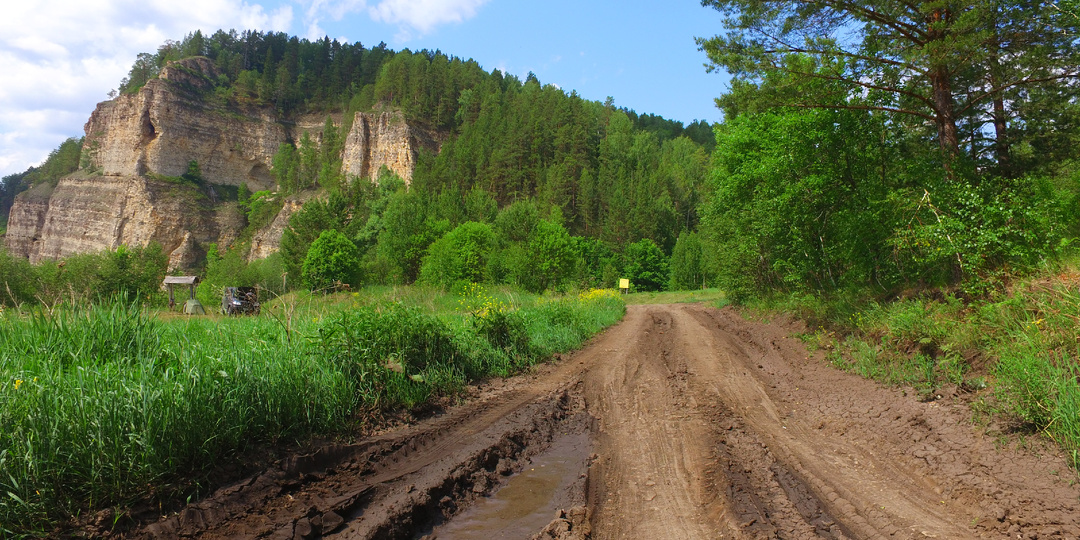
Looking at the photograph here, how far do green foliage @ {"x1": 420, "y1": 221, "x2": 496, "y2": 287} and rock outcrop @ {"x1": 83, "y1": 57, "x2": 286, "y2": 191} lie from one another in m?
66.7

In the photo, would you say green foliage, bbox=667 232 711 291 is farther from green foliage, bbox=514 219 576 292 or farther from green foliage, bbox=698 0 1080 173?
green foliage, bbox=698 0 1080 173

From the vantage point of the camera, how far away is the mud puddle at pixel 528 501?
155 inches

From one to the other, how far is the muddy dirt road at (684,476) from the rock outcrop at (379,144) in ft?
286

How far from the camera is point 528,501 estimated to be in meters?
4.46

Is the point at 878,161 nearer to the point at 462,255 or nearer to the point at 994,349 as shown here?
the point at 994,349

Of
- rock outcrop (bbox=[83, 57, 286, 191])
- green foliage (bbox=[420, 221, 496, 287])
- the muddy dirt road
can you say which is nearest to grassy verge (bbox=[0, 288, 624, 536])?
the muddy dirt road

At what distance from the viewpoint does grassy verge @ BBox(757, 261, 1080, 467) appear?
4875 millimetres

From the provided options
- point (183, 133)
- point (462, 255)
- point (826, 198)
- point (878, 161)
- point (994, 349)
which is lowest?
point (994, 349)

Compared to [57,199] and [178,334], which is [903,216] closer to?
[178,334]

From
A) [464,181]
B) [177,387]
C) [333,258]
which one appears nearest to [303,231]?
[333,258]

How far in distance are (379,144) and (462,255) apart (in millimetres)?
51585

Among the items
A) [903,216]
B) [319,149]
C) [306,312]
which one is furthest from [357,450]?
[319,149]

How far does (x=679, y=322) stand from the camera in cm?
1847

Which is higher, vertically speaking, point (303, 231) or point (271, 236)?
point (271, 236)
